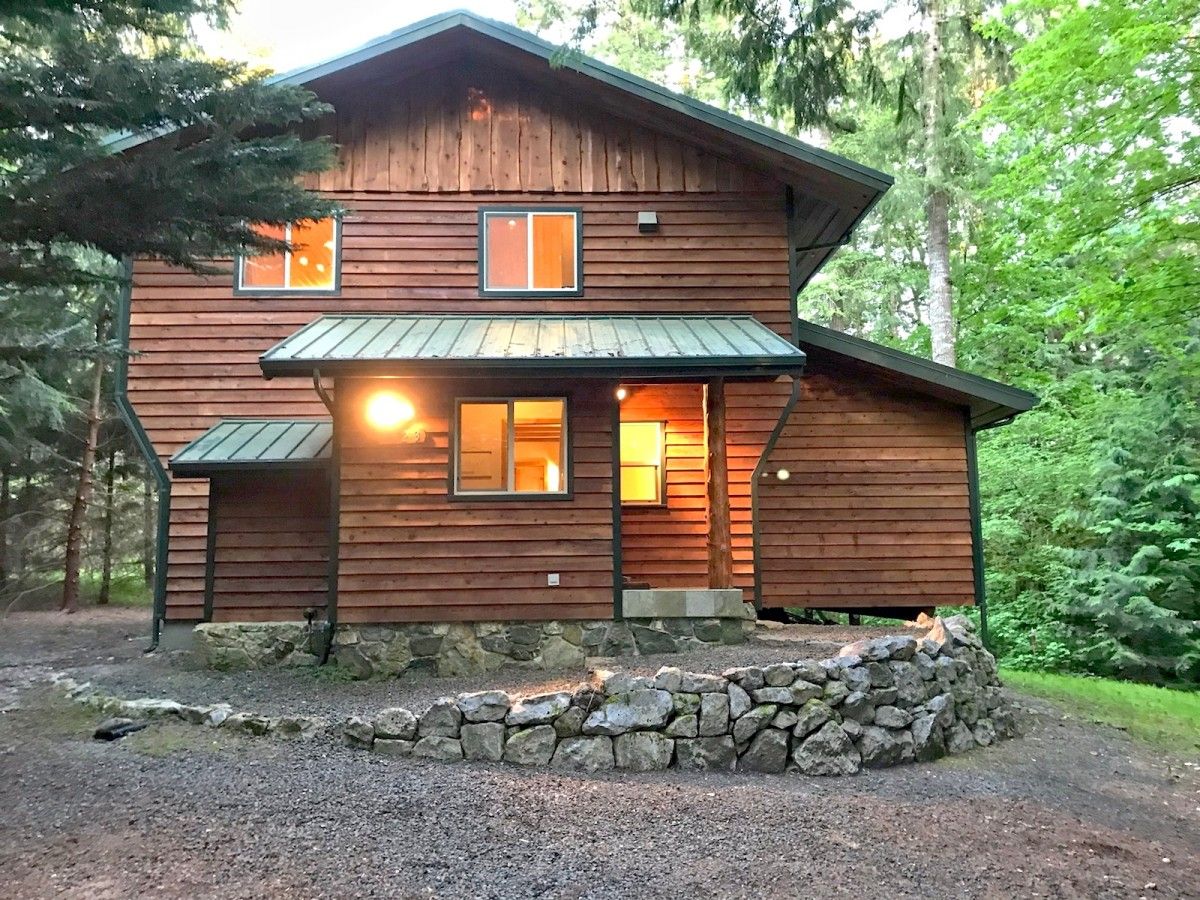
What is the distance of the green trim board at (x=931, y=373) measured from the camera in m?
9.93

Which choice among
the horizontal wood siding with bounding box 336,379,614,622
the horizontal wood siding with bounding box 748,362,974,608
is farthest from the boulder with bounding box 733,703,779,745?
the horizontal wood siding with bounding box 748,362,974,608

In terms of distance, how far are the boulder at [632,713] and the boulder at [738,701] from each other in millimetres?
443

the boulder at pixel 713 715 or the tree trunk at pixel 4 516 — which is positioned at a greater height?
the tree trunk at pixel 4 516

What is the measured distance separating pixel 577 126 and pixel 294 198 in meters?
5.50

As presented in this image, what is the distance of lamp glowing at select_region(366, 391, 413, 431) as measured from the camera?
8.39m

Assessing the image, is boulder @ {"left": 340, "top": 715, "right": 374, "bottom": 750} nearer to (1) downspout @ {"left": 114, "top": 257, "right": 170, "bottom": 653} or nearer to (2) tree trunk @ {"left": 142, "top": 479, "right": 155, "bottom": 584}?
(1) downspout @ {"left": 114, "top": 257, "right": 170, "bottom": 653}

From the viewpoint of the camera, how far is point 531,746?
5.89 m

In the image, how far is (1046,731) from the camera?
25.5 ft

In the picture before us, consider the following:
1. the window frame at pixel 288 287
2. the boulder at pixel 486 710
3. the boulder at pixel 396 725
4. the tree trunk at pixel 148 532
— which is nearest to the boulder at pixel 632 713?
the boulder at pixel 486 710

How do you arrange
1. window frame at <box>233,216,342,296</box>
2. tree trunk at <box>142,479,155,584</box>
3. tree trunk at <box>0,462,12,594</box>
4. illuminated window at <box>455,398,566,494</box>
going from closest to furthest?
illuminated window at <box>455,398,566,494</box>, window frame at <box>233,216,342,296</box>, tree trunk at <box>0,462,12,594</box>, tree trunk at <box>142,479,155,584</box>

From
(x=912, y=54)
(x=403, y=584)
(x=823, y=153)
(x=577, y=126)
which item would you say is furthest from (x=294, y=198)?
(x=912, y=54)

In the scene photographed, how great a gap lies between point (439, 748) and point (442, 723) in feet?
0.55

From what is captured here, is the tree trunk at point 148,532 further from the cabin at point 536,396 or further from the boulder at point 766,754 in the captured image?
the boulder at point 766,754

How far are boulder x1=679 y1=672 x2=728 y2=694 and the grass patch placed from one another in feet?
15.3
